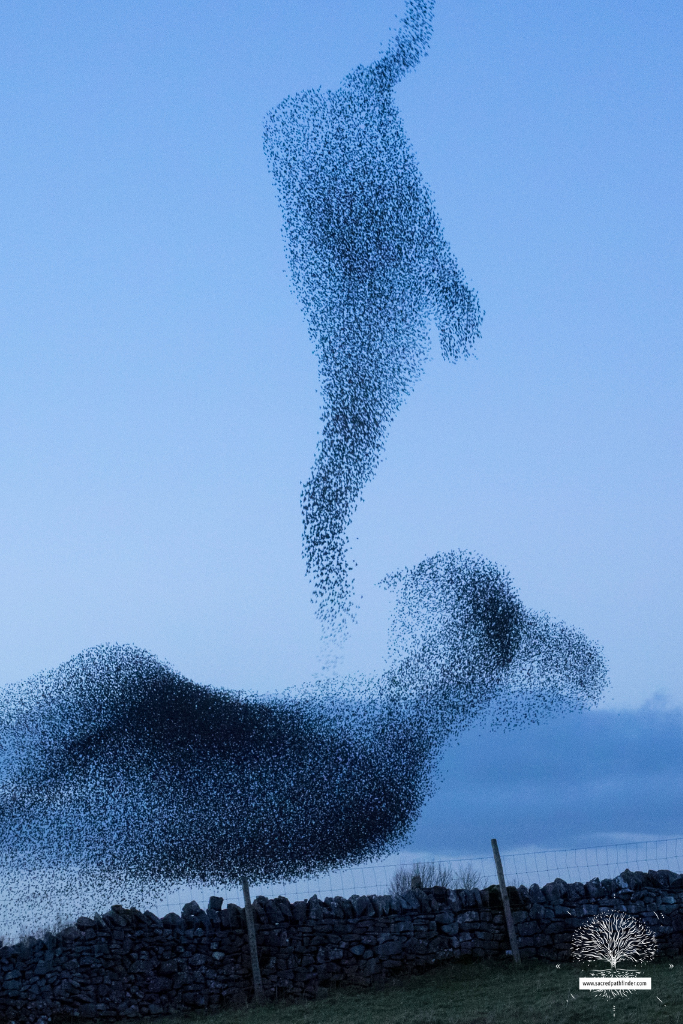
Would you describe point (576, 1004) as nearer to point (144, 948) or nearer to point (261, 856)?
point (144, 948)

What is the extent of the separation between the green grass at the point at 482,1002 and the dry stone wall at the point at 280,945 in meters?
0.33

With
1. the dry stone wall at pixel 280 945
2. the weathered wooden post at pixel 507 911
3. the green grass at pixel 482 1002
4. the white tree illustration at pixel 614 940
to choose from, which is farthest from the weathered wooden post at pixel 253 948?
the white tree illustration at pixel 614 940

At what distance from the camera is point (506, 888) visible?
14.7 m

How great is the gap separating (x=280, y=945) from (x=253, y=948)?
16.4 inches

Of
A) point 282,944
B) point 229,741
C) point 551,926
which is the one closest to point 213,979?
point 282,944

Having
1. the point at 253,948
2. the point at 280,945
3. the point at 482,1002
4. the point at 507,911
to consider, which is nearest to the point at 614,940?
the point at 507,911

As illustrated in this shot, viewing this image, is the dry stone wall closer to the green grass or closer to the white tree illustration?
the white tree illustration

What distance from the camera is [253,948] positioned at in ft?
45.8

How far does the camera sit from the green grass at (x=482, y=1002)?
11250mm

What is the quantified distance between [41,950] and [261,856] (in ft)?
24.1

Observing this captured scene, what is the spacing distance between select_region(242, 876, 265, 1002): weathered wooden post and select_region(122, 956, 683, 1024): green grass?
27 centimetres

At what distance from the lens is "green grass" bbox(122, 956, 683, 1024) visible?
36.9ft

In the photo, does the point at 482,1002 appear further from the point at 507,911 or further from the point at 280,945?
the point at 280,945

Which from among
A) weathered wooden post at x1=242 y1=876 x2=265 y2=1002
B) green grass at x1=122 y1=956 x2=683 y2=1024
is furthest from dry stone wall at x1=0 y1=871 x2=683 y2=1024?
green grass at x1=122 y1=956 x2=683 y2=1024
